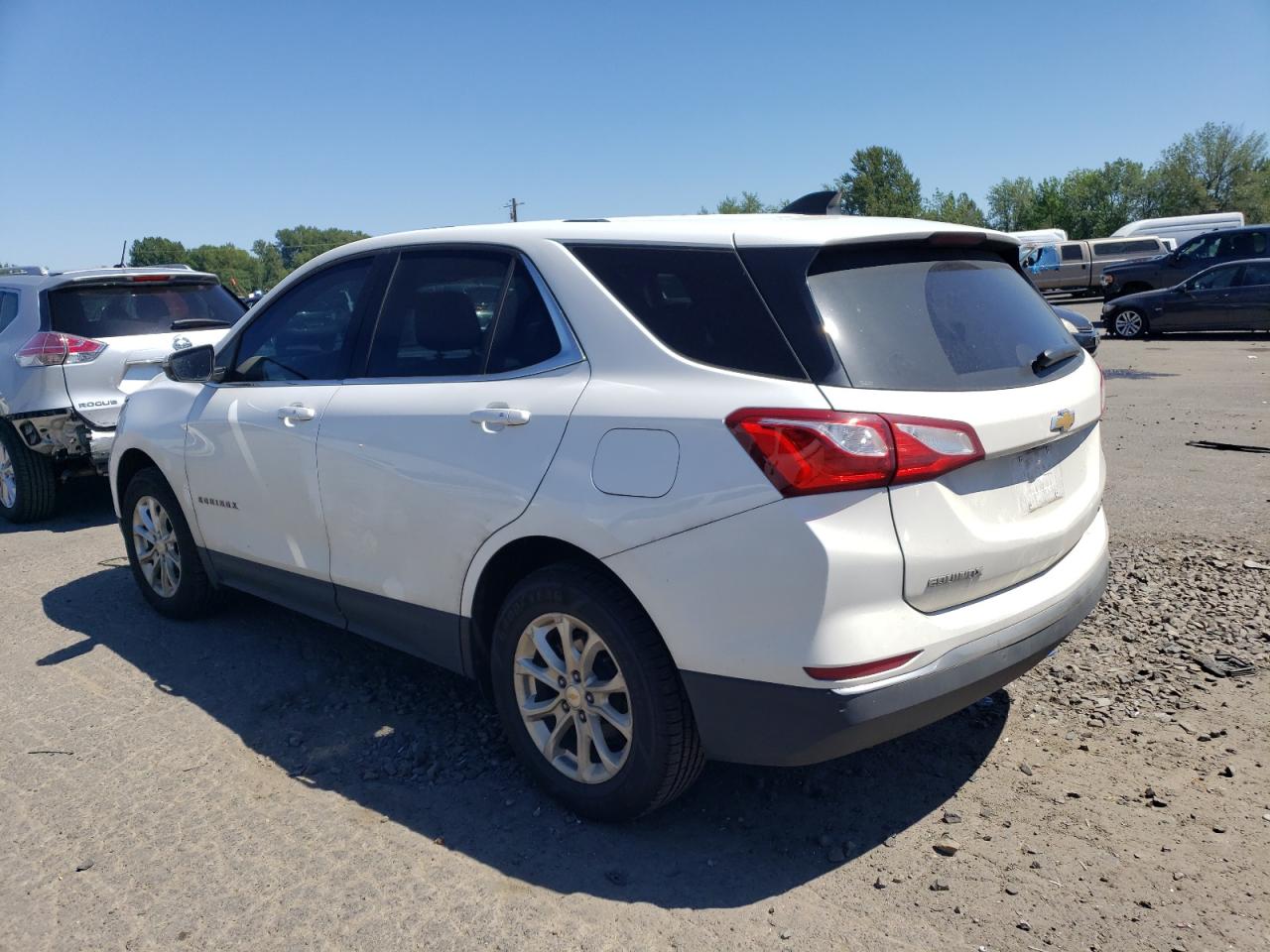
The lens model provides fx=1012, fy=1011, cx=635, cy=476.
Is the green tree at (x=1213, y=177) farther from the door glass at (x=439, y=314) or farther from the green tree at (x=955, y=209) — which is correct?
the door glass at (x=439, y=314)

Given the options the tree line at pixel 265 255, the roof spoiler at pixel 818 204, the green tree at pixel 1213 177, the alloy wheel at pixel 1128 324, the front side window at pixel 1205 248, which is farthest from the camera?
the tree line at pixel 265 255

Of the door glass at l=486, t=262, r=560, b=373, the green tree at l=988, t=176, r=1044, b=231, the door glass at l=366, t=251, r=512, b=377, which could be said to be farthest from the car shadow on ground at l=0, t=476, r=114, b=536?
the green tree at l=988, t=176, r=1044, b=231

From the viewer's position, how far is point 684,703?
2.91 m

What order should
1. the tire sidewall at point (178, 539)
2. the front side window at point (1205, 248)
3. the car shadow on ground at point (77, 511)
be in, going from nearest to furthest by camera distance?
1. the tire sidewall at point (178, 539)
2. the car shadow on ground at point (77, 511)
3. the front side window at point (1205, 248)

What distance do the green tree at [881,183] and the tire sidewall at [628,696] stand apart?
280 ft

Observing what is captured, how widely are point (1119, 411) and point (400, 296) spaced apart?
29.0 feet

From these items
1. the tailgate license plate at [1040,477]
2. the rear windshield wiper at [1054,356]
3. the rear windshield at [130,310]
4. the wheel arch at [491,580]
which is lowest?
the wheel arch at [491,580]

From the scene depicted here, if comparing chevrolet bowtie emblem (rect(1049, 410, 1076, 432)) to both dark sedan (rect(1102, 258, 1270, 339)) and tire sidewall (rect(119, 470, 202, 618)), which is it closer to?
tire sidewall (rect(119, 470, 202, 618))

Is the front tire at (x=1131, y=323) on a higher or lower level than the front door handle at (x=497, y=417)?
lower

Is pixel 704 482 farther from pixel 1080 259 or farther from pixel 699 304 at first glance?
pixel 1080 259

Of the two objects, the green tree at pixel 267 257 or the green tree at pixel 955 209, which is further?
the green tree at pixel 267 257

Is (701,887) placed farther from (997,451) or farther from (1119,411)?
(1119,411)

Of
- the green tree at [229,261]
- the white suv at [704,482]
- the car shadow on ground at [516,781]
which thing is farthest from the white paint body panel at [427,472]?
the green tree at [229,261]

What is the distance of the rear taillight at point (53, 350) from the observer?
743cm
